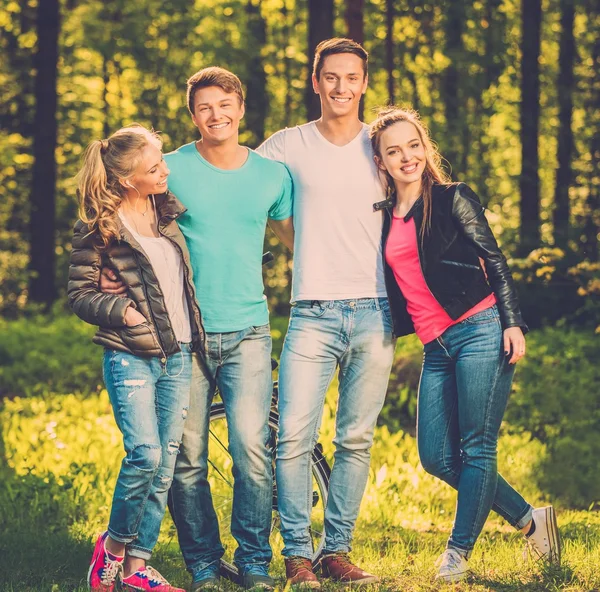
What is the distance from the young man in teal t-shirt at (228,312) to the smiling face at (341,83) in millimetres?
421

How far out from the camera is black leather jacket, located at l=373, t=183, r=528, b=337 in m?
5.02

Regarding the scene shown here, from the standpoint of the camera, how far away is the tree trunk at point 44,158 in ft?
62.5

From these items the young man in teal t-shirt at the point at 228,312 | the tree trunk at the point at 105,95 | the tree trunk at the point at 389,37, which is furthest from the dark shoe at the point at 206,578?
the tree trunk at the point at 105,95

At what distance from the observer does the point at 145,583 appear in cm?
488

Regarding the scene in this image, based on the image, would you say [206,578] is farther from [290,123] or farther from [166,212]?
[290,123]

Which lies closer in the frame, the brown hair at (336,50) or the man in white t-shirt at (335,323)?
the man in white t-shirt at (335,323)

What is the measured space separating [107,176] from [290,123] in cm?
2340

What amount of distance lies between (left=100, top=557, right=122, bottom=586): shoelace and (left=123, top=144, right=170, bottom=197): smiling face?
1791 mm

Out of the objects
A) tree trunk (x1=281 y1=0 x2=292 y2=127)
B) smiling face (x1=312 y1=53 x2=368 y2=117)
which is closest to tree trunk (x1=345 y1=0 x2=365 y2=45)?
smiling face (x1=312 y1=53 x2=368 y2=117)

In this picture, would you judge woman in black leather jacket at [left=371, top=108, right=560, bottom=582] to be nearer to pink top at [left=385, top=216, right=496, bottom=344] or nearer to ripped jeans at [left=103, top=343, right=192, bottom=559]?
pink top at [left=385, top=216, right=496, bottom=344]

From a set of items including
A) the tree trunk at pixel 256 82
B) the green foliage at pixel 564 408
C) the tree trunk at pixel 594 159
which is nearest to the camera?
the green foliage at pixel 564 408

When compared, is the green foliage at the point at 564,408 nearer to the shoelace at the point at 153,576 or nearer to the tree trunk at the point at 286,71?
the shoelace at the point at 153,576

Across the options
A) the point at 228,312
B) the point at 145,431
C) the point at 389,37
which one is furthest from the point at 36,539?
the point at 389,37

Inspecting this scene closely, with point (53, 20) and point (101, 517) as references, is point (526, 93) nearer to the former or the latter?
point (53, 20)
